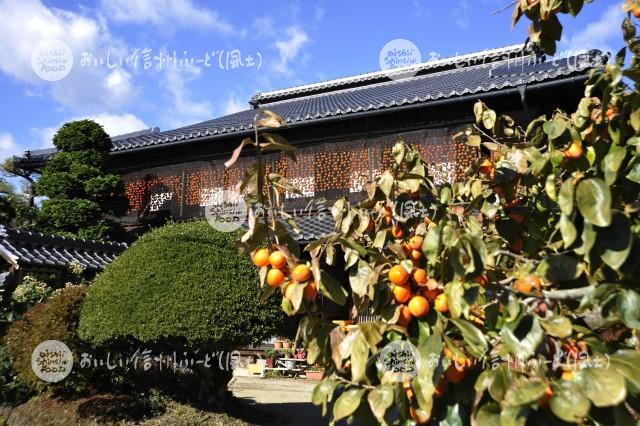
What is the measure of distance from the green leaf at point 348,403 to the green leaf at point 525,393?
50cm

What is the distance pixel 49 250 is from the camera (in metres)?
8.42

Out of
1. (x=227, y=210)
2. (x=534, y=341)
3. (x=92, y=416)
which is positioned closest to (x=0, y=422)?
(x=92, y=416)

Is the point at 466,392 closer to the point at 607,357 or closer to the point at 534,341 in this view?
the point at 534,341

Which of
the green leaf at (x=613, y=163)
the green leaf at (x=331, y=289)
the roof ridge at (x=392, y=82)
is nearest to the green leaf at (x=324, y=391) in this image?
the green leaf at (x=331, y=289)

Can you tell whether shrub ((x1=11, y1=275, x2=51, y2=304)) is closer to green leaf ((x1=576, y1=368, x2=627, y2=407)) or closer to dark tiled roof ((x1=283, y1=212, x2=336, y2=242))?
dark tiled roof ((x1=283, y1=212, x2=336, y2=242))

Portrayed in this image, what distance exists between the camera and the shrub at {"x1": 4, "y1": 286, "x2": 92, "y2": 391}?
648 cm

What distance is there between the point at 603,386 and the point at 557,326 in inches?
9.5

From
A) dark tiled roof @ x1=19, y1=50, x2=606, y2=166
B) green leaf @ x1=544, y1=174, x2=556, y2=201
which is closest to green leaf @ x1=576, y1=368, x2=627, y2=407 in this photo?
green leaf @ x1=544, y1=174, x2=556, y2=201

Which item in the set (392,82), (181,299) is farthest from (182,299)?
(392,82)

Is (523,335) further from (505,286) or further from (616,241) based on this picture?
(616,241)

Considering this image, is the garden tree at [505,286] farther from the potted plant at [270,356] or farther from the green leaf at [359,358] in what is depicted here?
the potted plant at [270,356]

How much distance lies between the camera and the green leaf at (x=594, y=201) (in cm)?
143

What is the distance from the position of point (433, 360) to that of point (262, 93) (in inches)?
741

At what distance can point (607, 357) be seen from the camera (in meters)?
1.47
